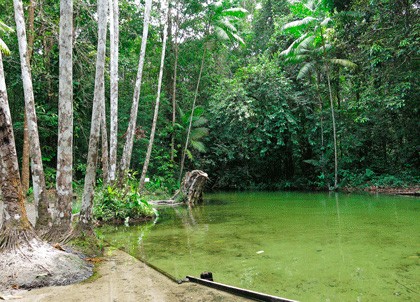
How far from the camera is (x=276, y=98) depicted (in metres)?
17.0

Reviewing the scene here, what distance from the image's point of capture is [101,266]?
3.98 m

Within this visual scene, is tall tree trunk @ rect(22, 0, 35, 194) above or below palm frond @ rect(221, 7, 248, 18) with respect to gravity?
below

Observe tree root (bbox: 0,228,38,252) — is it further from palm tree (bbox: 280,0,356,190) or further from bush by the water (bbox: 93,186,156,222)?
palm tree (bbox: 280,0,356,190)

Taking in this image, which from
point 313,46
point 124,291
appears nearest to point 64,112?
point 124,291

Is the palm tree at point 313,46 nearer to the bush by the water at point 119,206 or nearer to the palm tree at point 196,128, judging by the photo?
the palm tree at point 196,128

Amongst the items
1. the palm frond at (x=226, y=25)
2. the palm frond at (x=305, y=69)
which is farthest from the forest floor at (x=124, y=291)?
the palm frond at (x=305, y=69)

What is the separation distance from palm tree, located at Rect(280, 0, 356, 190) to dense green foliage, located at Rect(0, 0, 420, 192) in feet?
0.21

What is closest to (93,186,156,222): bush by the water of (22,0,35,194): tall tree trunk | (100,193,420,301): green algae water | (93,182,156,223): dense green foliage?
(93,182,156,223): dense green foliage

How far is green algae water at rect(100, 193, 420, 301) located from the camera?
10.4 ft

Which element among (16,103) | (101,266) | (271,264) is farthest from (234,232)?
(16,103)

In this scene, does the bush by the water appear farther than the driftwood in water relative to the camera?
No

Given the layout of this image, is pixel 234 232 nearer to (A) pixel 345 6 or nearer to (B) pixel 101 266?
(B) pixel 101 266

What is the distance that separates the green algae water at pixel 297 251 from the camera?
3.16m

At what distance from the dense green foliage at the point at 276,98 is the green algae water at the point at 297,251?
7.37 metres
